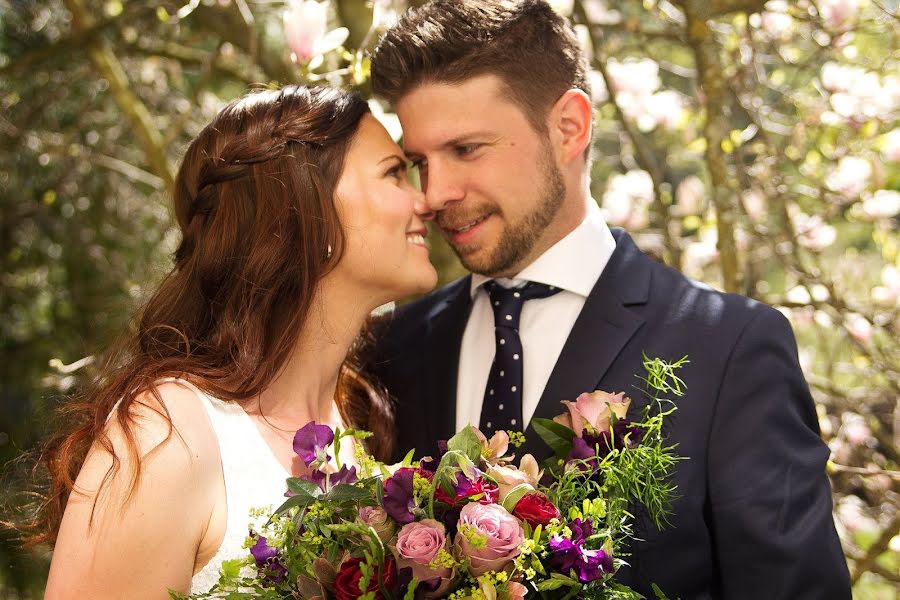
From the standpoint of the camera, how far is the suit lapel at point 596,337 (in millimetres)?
2338

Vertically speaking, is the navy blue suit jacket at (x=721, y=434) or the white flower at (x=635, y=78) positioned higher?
the white flower at (x=635, y=78)

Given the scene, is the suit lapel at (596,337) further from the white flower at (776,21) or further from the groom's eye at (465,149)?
the white flower at (776,21)

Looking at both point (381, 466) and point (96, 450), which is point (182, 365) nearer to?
point (96, 450)

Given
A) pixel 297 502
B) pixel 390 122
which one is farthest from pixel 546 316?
pixel 297 502

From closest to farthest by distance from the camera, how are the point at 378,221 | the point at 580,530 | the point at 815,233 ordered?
1. the point at 580,530
2. the point at 378,221
3. the point at 815,233

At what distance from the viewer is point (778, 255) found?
3301mm

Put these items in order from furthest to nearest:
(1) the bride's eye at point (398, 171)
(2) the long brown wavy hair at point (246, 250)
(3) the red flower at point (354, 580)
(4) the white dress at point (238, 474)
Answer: (1) the bride's eye at point (398, 171) → (2) the long brown wavy hair at point (246, 250) → (4) the white dress at point (238, 474) → (3) the red flower at point (354, 580)

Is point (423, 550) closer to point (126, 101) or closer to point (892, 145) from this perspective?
point (126, 101)

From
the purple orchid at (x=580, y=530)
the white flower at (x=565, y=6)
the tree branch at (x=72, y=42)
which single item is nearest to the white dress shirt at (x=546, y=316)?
the purple orchid at (x=580, y=530)

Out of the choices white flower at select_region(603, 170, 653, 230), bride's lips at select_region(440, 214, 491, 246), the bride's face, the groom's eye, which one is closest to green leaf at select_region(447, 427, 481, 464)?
the bride's face

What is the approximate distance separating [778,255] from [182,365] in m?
2.01

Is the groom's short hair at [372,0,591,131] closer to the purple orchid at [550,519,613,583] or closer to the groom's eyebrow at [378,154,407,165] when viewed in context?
the groom's eyebrow at [378,154,407,165]

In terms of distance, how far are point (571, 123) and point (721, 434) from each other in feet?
3.08

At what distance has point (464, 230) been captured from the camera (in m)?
2.57
